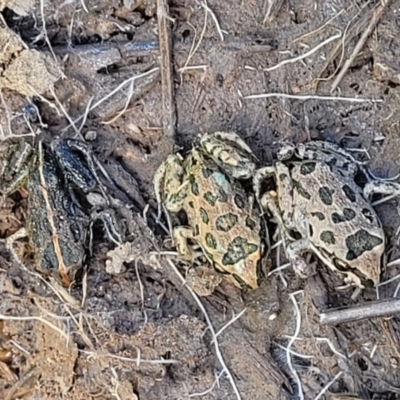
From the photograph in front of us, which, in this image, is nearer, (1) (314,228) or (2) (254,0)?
(1) (314,228)

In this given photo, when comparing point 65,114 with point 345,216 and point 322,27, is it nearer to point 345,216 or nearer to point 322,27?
point 322,27

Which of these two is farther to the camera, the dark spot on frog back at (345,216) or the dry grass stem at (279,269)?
the dry grass stem at (279,269)

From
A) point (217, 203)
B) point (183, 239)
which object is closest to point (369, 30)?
point (217, 203)

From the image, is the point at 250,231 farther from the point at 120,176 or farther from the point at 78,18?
the point at 78,18

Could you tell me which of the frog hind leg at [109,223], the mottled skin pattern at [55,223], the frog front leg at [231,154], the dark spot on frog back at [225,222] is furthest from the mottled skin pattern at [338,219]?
the mottled skin pattern at [55,223]

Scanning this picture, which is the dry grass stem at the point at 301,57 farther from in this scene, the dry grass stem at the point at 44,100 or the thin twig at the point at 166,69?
the dry grass stem at the point at 44,100

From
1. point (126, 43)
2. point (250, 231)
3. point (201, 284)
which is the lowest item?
point (201, 284)

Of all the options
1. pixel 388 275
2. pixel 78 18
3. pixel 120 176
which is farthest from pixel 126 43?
pixel 388 275
